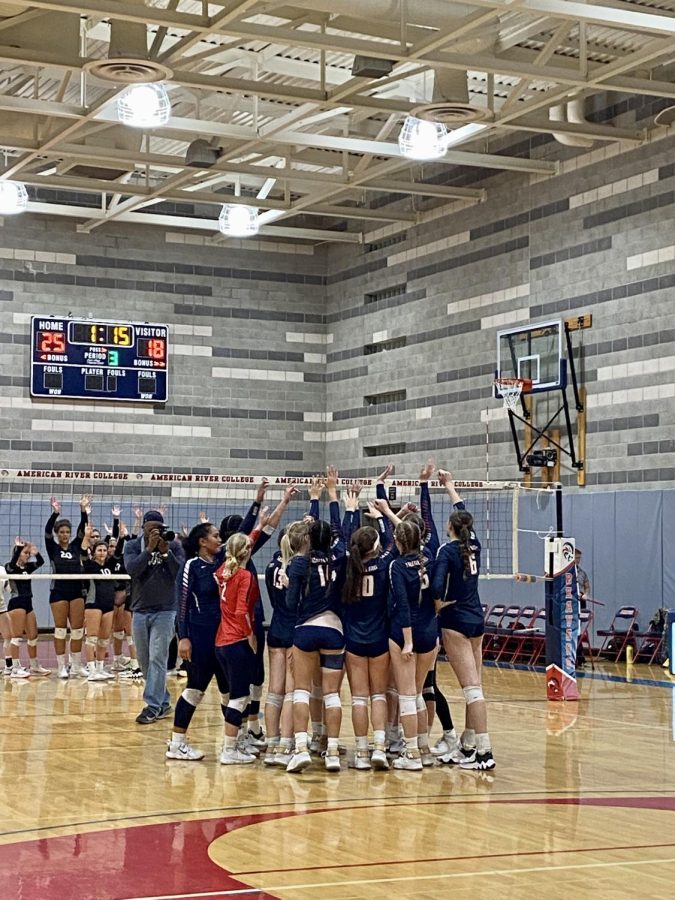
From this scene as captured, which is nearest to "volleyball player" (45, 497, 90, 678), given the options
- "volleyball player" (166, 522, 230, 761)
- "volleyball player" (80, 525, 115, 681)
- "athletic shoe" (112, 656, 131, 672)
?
A: "volleyball player" (80, 525, 115, 681)

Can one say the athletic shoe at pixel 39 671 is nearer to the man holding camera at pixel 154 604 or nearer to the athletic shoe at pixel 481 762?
the man holding camera at pixel 154 604

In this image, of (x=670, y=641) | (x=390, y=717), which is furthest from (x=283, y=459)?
(x=390, y=717)

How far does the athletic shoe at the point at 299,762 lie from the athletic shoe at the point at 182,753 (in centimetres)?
100

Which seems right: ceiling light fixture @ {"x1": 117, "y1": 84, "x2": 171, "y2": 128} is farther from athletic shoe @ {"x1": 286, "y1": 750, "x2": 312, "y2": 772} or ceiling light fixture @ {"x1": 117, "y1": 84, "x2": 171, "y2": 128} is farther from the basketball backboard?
athletic shoe @ {"x1": 286, "y1": 750, "x2": 312, "y2": 772}

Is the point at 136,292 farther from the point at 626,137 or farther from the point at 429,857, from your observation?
the point at 429,857

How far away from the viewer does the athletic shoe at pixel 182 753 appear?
10.4 m

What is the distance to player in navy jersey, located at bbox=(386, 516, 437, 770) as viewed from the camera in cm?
984

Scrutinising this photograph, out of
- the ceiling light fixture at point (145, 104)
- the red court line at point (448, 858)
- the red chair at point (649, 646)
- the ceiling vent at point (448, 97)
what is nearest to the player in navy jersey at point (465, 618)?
the red court line at point (448, 858)

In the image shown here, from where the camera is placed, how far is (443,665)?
21.0 metres

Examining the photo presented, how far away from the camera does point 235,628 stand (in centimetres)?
995

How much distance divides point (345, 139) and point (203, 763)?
12.8 metres

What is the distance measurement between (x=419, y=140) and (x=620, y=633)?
8084 mm

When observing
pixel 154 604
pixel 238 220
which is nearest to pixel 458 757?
pixel 154 604

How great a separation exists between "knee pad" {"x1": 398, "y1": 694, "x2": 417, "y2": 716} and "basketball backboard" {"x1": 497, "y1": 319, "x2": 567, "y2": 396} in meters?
12.2
